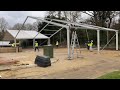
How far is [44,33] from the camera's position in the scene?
159ft
